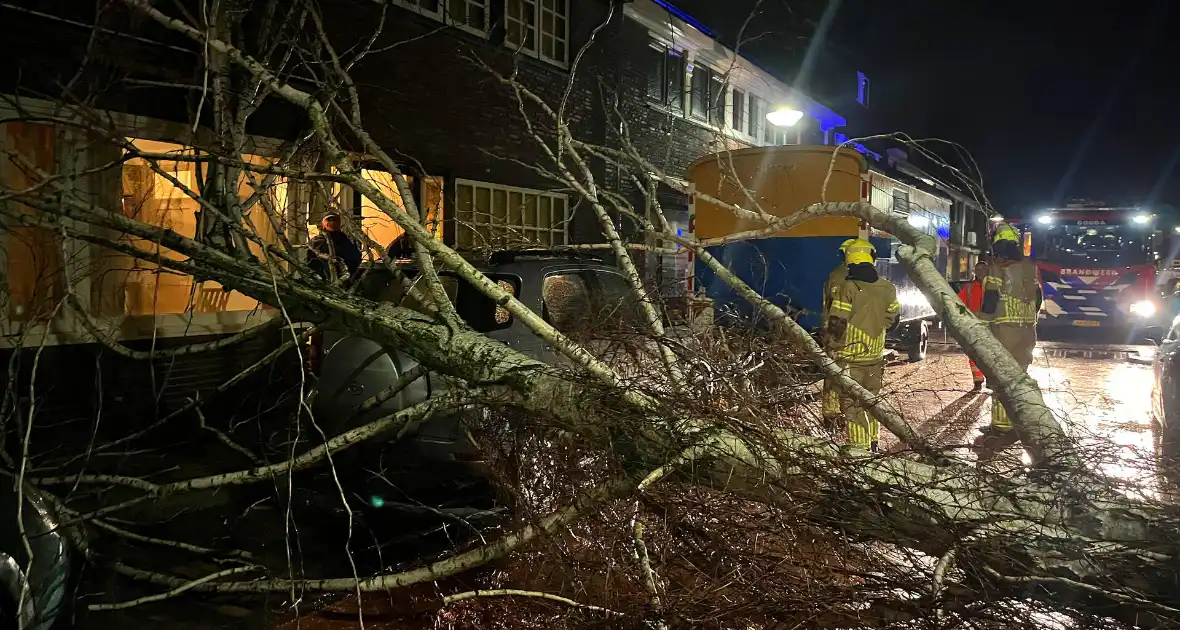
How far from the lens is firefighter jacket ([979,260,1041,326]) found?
7.64m

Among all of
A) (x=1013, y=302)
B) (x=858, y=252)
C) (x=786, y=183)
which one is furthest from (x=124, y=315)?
(x=1013, y=302)

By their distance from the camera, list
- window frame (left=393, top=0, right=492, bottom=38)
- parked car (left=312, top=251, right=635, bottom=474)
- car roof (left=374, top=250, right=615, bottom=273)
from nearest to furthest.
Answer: parked car (left=312, top=251, right=635, bottom=474)
car roof (left=374, top=250, right=615, bottom=273)
window frame (left=393, top=0, right=492, bottom=38)

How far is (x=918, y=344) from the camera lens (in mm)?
12703

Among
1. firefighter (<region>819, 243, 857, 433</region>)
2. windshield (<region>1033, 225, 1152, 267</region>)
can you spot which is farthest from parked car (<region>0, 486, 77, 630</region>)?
windshield (<region>1033, 225, 1152, 267</region>)

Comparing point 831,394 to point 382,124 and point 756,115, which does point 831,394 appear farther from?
point 756,115

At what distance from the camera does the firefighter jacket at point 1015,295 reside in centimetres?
764

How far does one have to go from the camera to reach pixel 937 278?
4.00 m

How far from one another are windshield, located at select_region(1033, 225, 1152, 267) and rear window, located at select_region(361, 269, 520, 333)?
17117 millimetres

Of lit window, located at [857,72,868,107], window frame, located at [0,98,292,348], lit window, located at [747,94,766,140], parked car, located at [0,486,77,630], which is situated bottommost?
parked car, located at [0,486,77,630]

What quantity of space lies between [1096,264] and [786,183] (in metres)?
11.9

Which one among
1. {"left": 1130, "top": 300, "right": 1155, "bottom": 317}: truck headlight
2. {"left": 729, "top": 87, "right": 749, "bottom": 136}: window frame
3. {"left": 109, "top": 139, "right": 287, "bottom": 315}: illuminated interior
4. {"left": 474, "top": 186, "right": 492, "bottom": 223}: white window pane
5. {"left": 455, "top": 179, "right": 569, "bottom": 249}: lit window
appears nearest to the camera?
{"left": 109, "top": 139, "right": 287, "bottom": 315}: illuminated interior

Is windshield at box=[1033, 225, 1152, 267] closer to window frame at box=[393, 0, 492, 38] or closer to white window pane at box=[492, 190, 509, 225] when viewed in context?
white window pane at box=[492, 190, 509, 225]

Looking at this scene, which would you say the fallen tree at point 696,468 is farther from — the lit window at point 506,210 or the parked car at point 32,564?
the lit window at point 506,210

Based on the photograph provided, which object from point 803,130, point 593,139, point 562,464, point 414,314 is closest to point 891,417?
point 562,464
